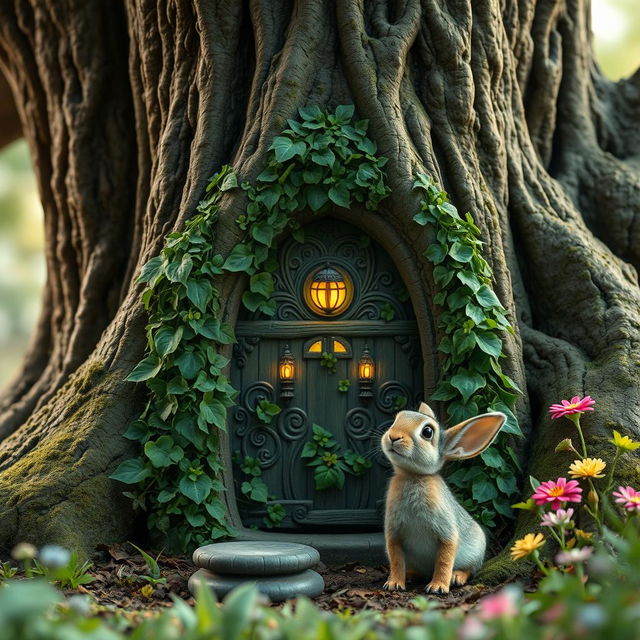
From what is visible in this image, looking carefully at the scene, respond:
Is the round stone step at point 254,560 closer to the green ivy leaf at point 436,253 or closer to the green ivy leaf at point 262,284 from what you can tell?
the green ivy leaf at point 262,284

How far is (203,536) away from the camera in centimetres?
530

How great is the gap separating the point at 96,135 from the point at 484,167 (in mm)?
3578

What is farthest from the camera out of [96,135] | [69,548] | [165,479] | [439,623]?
[96,135]

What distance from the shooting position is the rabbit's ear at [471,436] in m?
4.78

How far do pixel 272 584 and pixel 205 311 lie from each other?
1829 millimetres

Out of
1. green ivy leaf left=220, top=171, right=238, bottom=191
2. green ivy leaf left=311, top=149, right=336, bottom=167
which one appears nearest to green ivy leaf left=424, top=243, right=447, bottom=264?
Result: green ivy leaf left=311, top=149, right=336, bottom=167

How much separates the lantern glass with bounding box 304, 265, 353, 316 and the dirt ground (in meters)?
1.70

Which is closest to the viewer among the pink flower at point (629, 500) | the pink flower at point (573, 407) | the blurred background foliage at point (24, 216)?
the pink flower at point (629, 500)

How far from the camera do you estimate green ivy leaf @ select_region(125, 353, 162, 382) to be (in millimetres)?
5383

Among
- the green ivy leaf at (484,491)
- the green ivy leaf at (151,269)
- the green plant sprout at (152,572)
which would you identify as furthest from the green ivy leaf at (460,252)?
the green plant sprout at (152,572)

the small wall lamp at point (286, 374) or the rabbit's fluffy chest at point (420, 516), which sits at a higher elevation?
the small wall lamp at point (286, 374)

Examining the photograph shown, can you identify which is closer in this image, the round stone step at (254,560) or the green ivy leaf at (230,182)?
the round stone step at (254,560)

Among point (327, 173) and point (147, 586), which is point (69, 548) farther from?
point (327, 173)

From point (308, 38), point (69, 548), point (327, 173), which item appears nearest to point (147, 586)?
point (69, 548)
